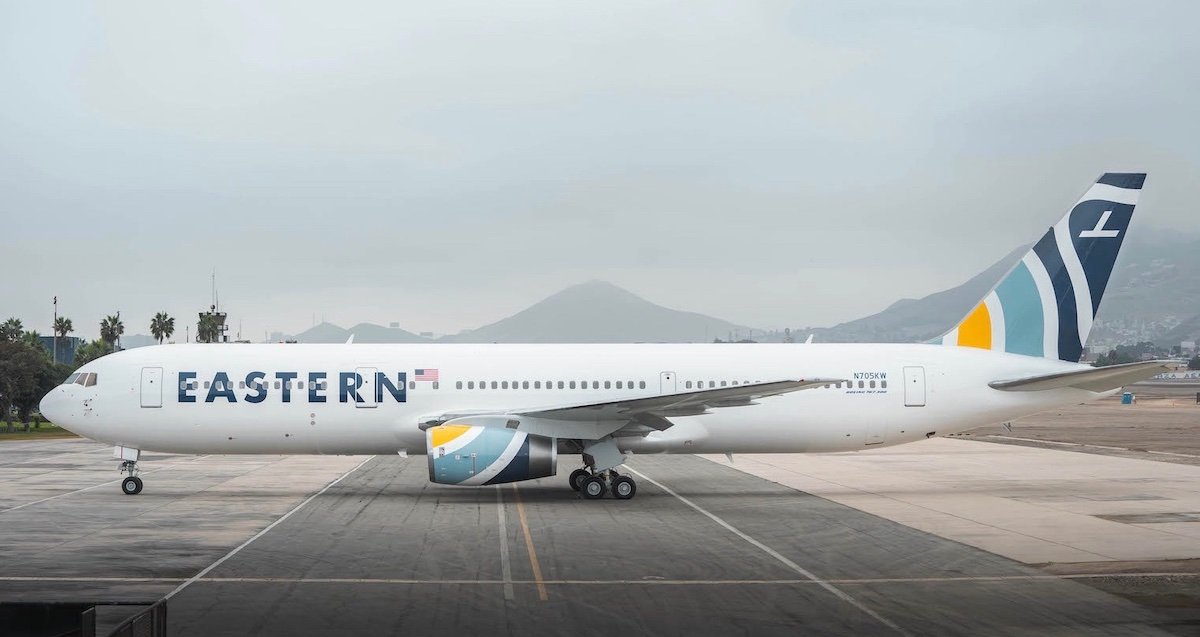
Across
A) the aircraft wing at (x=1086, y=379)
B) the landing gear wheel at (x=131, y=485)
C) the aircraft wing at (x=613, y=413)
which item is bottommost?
the landing gear wheel at (x=131, y=485)

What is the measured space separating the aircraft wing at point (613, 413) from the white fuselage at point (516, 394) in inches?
20.4

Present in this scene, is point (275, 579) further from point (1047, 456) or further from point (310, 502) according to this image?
point (1047, 456)

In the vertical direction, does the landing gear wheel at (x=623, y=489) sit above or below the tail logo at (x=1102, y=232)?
below

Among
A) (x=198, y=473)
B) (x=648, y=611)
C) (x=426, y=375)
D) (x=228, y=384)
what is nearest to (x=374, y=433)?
(x=426, y=375)

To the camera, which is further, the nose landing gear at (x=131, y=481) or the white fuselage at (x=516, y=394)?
the nose landing gear at (x=131, y=481)

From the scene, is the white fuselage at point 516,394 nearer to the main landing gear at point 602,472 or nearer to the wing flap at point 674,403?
the main landing gear at point 602,472

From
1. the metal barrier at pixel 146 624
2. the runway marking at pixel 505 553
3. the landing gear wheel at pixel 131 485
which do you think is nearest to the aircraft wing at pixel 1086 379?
the runway marking at pixel 505 553

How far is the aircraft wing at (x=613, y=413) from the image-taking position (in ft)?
81.3

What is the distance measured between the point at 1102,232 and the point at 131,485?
82.2ft

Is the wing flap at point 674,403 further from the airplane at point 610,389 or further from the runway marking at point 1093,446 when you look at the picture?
the runway marking at point 1093,446

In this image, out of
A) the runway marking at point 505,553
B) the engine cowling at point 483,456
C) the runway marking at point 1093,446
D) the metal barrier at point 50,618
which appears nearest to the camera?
the metal barrier at point 50,618

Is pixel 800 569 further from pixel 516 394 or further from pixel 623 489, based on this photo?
pixel 516 394

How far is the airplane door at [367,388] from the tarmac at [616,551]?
232 cm

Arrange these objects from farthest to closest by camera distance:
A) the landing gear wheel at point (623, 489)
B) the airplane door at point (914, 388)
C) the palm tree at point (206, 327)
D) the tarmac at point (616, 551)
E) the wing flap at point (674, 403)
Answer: the palm tree at point (206, 327) → the airplane door at point (914, 388) → the landing gear wheel at point (623, 489) → the wing flap at point (674, 403) → the tarmac at point (616, 551)
